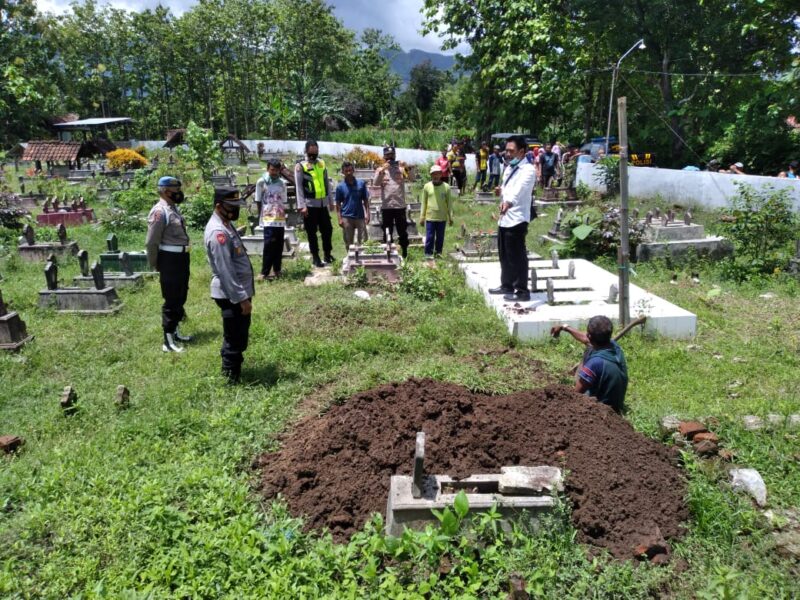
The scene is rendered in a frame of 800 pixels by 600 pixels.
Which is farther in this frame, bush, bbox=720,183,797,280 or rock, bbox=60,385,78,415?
bush, bbox=720,183,797,280

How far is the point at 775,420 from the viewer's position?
442 cm

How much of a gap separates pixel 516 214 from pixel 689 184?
10179mm

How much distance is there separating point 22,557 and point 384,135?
36152mm

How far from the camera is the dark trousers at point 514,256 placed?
651cm

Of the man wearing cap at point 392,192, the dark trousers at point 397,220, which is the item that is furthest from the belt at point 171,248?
the dark trousers at point 397,220

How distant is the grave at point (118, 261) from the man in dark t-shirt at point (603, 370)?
272 inches

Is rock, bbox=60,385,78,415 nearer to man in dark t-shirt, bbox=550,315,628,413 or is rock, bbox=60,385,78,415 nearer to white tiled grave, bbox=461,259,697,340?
man in dark t-shirt, bbox=550,315,628,413

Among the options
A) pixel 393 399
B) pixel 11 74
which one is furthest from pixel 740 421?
pixel 11 74

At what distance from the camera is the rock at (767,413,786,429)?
434 cm

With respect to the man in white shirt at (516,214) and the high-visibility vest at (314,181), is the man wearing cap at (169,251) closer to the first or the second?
the high-visibility vest at (314,181)

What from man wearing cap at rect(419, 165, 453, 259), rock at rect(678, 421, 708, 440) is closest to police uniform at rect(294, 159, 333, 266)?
man wearing cap at rect(419, 165, 453, 259)

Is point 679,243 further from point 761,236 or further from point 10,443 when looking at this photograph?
point 10,443

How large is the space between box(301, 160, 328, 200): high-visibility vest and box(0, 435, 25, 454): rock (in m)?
5.18

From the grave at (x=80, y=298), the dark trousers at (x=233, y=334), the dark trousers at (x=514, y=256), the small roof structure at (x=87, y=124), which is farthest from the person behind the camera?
the small roof structure at (x=87, y=124)
